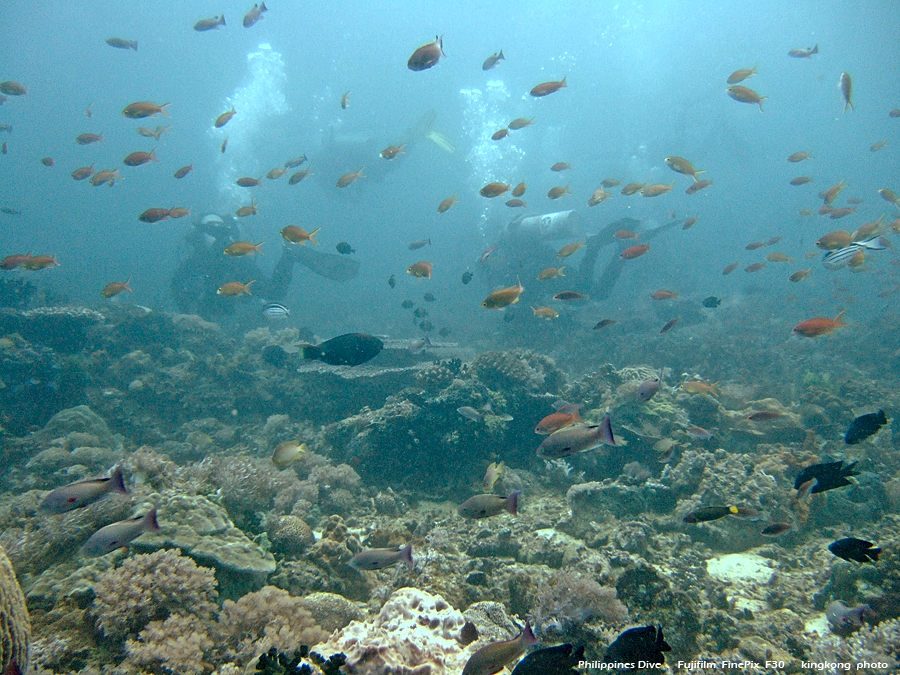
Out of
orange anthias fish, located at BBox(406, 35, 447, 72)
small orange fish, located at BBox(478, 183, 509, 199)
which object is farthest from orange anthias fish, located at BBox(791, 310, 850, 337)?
orange anthias fish, located at BBox(406, 35, 447, 72)

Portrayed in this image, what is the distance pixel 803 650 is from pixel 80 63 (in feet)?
311

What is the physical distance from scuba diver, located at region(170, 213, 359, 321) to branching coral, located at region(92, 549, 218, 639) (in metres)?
19.2

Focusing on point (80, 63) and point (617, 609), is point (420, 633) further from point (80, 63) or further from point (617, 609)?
point (80, 63)

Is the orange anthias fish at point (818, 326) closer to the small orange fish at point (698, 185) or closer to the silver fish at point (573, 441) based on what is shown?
the silver fish at point (573, 441)

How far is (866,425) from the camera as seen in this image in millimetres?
4230

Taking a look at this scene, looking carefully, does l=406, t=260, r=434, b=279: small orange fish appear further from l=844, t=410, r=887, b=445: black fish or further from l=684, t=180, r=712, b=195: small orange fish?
l=684, t=180, r=712, b=195: small orange fish

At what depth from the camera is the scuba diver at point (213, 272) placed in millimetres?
20000

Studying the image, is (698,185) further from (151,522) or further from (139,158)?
(139,158)

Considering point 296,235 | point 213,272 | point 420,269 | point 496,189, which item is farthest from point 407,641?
point 213,272

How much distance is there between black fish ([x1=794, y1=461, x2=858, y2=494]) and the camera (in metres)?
3.81

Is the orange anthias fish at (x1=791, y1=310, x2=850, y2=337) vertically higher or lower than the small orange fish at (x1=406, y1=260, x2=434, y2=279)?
lower

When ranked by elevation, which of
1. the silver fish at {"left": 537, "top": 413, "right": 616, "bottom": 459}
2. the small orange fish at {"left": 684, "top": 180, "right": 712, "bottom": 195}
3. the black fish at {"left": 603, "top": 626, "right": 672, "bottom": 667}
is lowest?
the black fish at {"left": 603, "top": 626, "right": 672, "bottom": 667}

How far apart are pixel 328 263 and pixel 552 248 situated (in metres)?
14.3

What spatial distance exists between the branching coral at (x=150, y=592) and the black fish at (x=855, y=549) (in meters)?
5.49
